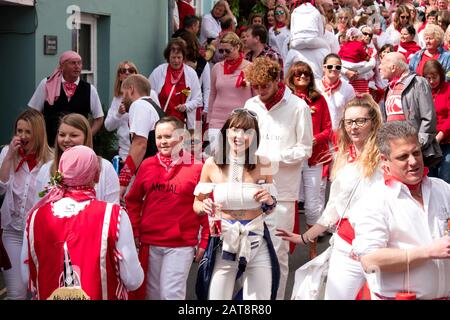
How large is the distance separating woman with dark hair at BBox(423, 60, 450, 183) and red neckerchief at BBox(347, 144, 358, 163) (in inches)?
176

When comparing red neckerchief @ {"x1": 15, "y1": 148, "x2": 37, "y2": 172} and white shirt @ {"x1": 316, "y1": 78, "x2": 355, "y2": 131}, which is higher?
white shirt @ {"x1": 316, "y1": 78, "x2": 355, "y2": 131}

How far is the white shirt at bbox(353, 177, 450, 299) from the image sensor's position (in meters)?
4.63

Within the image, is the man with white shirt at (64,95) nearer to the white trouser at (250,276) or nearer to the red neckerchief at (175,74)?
the red neckerchief at (175,74)

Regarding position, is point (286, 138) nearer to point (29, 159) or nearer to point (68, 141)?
point (68, 141)

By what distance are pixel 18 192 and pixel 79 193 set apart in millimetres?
2023

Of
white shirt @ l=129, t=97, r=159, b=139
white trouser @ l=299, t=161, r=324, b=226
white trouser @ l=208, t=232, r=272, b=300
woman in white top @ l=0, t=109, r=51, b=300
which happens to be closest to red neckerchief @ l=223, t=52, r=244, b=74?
white trouser @ l=299, t=161, r=324, b=226

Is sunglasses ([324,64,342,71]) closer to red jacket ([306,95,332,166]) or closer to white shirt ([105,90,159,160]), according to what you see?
red jacket ([306,95,332,166])

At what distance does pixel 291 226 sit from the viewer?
7848mm

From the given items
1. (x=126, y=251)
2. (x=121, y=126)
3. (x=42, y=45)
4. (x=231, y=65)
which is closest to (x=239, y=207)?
(x=126, y=251)

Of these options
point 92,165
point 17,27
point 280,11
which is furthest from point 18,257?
point 280,11

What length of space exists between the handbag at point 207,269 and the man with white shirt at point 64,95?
3.83 m

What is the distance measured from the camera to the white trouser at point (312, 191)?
32.0 ft

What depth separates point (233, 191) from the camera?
651cm
